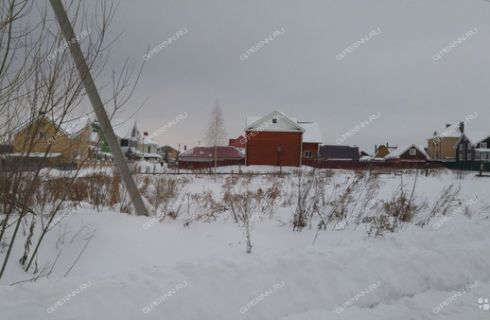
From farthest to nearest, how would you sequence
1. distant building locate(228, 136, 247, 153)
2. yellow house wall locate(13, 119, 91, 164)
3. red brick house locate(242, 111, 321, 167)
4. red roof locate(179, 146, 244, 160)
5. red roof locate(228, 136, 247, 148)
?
red roof locate(228, 136, 247, 148), distant building locate(228, 136, 247, 153), red roof locate(179, 146, 244, 160), red brick house locate(242, 111, 321, 167), yellow house wall locate(13, 119, 91, 164)

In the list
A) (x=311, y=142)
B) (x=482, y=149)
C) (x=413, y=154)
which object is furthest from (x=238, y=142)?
(x=482, y=149)

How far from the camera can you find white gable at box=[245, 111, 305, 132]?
103 feet

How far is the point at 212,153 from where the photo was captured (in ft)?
145

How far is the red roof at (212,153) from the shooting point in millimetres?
41969

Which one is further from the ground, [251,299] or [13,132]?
[13,132]

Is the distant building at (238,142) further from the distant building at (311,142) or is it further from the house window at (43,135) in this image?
the house window at (43,135)

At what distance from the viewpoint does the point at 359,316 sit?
2631 mm

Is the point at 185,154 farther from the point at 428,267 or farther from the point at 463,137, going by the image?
the point at 428,267

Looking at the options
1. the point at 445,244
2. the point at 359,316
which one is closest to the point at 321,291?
the point at 359,316

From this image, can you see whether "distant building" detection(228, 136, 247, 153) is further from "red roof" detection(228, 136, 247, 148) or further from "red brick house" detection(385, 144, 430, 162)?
"red brick house" detection(385, 144, 430, 162)

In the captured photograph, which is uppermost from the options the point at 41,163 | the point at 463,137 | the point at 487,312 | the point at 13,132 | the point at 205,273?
the point at 463,137

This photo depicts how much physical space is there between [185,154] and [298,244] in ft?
147

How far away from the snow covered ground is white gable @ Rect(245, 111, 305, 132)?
2686cm

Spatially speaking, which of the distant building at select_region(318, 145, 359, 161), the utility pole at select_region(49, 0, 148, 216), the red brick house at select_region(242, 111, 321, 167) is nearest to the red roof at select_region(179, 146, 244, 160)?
the red brick house at select_region(242, 111, 321, 167)
